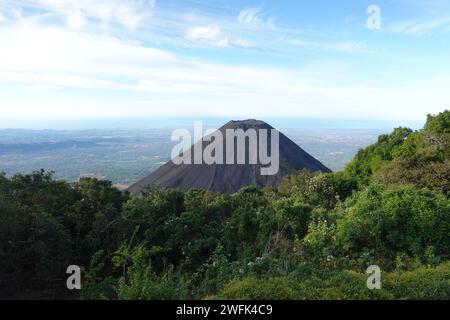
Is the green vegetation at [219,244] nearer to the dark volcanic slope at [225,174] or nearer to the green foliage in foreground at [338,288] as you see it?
the green foliage in foreground at [338,288]

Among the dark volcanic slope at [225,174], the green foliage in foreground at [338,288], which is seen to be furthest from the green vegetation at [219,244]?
the dark volcanic slope at [225,174]

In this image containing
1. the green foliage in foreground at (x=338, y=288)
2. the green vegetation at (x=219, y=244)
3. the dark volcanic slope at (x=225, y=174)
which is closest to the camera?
the green foliage in foreground at (x=338, y=288)

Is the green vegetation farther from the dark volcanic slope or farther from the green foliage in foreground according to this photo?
the dark volcanic slope

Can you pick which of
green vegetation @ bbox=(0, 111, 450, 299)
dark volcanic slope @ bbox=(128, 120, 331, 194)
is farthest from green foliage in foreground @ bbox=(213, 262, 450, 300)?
dark volcanic slope @ bbox=(128, 120, 331, 194)

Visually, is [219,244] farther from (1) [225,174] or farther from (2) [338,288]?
(1) [225,174]

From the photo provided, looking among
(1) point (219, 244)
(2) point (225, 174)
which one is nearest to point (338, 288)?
(1) point (219, 244)

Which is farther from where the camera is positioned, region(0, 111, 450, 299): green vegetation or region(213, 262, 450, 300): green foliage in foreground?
region(0, 111, 450, 299): green vegetation

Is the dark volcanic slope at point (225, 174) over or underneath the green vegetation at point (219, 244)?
underneath

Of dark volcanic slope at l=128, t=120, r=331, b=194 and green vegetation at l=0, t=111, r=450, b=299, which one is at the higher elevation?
green vegetation at l=0, t=111, r=450, b=299
